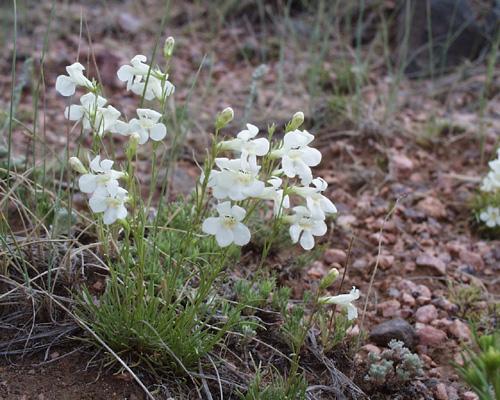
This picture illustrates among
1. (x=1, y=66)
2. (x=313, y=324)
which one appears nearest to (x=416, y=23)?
(x=1, y=66)

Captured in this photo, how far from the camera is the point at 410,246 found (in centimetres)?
366

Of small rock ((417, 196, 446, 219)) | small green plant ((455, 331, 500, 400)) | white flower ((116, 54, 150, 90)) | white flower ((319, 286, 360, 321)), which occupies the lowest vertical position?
small rock ((417, 196, 446, 219))

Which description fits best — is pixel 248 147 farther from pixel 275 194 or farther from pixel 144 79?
pixel 144 79

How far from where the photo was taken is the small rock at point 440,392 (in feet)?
8.58

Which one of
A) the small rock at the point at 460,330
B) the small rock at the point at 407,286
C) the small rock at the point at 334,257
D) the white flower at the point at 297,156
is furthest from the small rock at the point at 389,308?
the white flower at the point at 297,156

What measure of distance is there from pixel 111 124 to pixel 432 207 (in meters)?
2.32

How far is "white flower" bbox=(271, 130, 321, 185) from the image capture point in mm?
2002

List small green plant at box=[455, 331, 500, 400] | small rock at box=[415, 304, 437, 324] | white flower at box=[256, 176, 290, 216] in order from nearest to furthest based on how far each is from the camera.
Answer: small green plant at box=[455, 331, 500, 400]
white flower at box=[256, 176, 290, 216]
small rock at box=[415, 304, 437, 324]

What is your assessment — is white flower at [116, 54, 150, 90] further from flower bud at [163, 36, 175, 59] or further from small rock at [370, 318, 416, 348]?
small rock at [370, 318, 416, 348]

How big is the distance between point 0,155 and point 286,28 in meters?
3.41

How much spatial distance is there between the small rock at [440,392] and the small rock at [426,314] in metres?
0.45

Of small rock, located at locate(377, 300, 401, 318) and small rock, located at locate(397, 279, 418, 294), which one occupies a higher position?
small rock, located at locate(397, 279, 418, 294)

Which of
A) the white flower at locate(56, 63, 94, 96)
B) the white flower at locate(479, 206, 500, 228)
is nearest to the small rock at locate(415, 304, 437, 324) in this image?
the white flower at locate(479, 206, 500, 228)

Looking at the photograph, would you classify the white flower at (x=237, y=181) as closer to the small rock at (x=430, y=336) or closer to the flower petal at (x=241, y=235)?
the flower petal at (x=241, y=235)
